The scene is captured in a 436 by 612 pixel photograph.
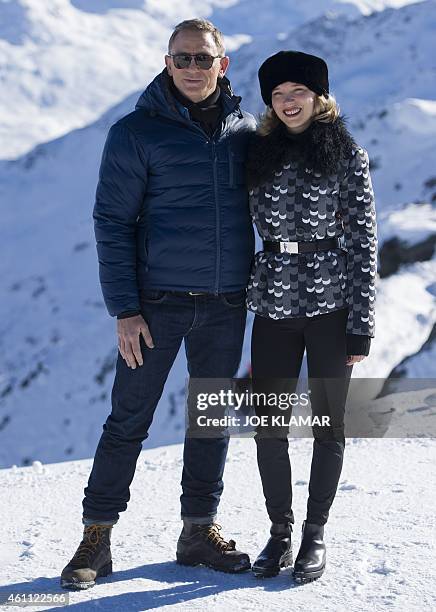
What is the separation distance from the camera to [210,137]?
12.4 ft

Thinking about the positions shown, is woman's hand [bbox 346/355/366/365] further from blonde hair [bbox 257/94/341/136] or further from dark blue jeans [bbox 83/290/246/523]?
blonde hair [bbox 257/94/341/136]

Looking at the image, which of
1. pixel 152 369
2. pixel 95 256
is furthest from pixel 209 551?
pixel 95 256

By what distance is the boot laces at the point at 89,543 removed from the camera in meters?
3.82

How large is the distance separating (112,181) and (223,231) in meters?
0.53

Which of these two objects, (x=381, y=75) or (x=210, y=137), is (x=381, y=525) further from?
(x=381, y=75)

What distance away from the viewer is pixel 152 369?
382 cm

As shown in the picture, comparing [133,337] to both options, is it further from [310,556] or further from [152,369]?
[310,556]

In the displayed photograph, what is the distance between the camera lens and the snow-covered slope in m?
119

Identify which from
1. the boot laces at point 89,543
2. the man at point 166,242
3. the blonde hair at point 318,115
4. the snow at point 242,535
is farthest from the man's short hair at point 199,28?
the snow at point 242,535

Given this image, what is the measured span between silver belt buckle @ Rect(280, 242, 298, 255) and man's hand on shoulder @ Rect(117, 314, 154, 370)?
68 centimetres

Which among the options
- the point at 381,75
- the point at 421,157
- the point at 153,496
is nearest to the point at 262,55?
the point at 381,75

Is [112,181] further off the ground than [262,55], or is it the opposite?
[262,55]

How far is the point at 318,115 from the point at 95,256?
2516 centimetres

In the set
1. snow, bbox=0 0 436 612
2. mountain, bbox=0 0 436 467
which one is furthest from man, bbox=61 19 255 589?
mountain, bbox=0 0 436 467
